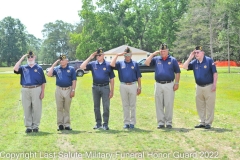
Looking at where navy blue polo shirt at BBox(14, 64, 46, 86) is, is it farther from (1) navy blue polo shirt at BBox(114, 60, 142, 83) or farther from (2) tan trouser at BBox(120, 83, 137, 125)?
(2) tan trouser at BBox(120, 83, 137, 125)

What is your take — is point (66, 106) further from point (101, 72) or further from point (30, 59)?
point (30, 59)

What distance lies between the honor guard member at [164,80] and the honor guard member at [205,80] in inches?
16.1

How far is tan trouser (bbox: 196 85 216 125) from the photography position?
9297 mm

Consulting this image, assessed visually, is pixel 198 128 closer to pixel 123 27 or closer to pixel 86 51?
pixel 86 51

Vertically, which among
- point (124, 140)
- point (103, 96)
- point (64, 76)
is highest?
point (64, 76)

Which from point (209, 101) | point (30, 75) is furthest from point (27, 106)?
point (209, 101)

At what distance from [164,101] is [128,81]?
94cm

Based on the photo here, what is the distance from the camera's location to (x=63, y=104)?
9.42 meters

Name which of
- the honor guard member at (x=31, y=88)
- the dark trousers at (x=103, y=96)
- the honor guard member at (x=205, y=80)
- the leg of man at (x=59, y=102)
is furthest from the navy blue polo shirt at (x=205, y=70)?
the honor guard member at (x=31, y=88)

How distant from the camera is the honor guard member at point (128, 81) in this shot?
9383 mm

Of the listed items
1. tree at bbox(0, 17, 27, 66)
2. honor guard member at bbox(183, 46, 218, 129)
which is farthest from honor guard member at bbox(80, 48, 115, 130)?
tree at bbox(0, 17, 27, 66)

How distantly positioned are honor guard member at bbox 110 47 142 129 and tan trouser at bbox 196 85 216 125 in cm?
141

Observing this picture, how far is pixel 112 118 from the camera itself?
11.4 metres

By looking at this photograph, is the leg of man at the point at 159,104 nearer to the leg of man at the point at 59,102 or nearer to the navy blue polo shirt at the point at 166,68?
the navy blue polo shirt at the point at 166,68
